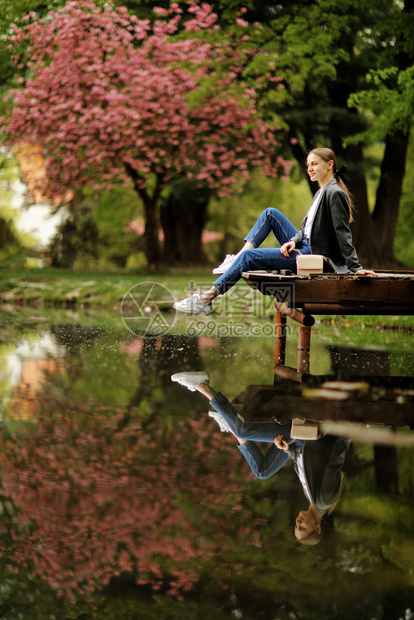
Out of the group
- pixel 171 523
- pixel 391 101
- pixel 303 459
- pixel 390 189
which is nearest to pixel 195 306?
pixel 303 459

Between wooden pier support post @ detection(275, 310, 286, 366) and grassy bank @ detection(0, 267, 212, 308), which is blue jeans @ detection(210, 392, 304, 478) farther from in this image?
grassy bank @ detection(0, 267, 212, 308)

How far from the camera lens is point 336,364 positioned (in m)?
6.46

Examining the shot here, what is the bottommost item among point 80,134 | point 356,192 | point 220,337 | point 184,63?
point 220,337

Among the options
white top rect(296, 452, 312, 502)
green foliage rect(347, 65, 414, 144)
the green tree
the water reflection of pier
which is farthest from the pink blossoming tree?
white top rect(296, 452, 312, 502)

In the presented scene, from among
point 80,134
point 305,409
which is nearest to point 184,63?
point 80,134

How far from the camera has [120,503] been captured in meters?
2.71

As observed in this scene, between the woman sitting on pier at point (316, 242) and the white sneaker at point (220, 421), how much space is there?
215 cm

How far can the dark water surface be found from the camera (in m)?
2.06

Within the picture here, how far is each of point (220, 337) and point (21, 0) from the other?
44.7 feet

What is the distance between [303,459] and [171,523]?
38.3 inches

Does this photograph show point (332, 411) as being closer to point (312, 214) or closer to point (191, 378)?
point (191, 378)

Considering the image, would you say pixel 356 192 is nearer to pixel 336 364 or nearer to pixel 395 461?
pixel 336 364

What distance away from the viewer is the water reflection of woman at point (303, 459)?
102 inches

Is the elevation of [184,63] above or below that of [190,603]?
above
